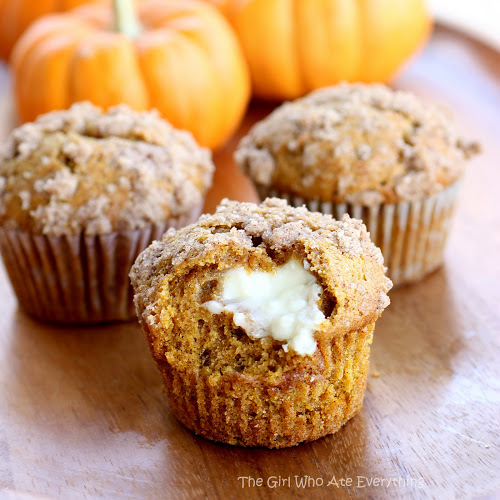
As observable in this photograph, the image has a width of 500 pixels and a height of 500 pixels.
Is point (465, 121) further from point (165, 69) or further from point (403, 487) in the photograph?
point (403, 487)

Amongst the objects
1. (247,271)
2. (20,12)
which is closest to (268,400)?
(247,271)

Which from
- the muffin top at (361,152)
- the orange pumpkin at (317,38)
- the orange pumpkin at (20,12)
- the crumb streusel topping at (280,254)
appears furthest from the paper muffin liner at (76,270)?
the orange pumpkin at (20,12)

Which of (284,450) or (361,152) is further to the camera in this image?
(361,152)

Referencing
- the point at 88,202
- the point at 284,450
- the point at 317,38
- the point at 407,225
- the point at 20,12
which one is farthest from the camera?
the point at 20,12

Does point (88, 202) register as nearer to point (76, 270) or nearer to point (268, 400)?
point (76, 270)

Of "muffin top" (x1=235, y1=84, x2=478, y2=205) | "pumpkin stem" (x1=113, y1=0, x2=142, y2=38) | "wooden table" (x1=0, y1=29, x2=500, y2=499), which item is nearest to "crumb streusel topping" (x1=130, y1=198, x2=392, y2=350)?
"wooden table" (x1=0, y1=29, x2=500, y2=499)

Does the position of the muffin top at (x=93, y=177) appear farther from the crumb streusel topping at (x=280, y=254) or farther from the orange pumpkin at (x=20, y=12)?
the orange pumpkin at (x=20, y=12)
